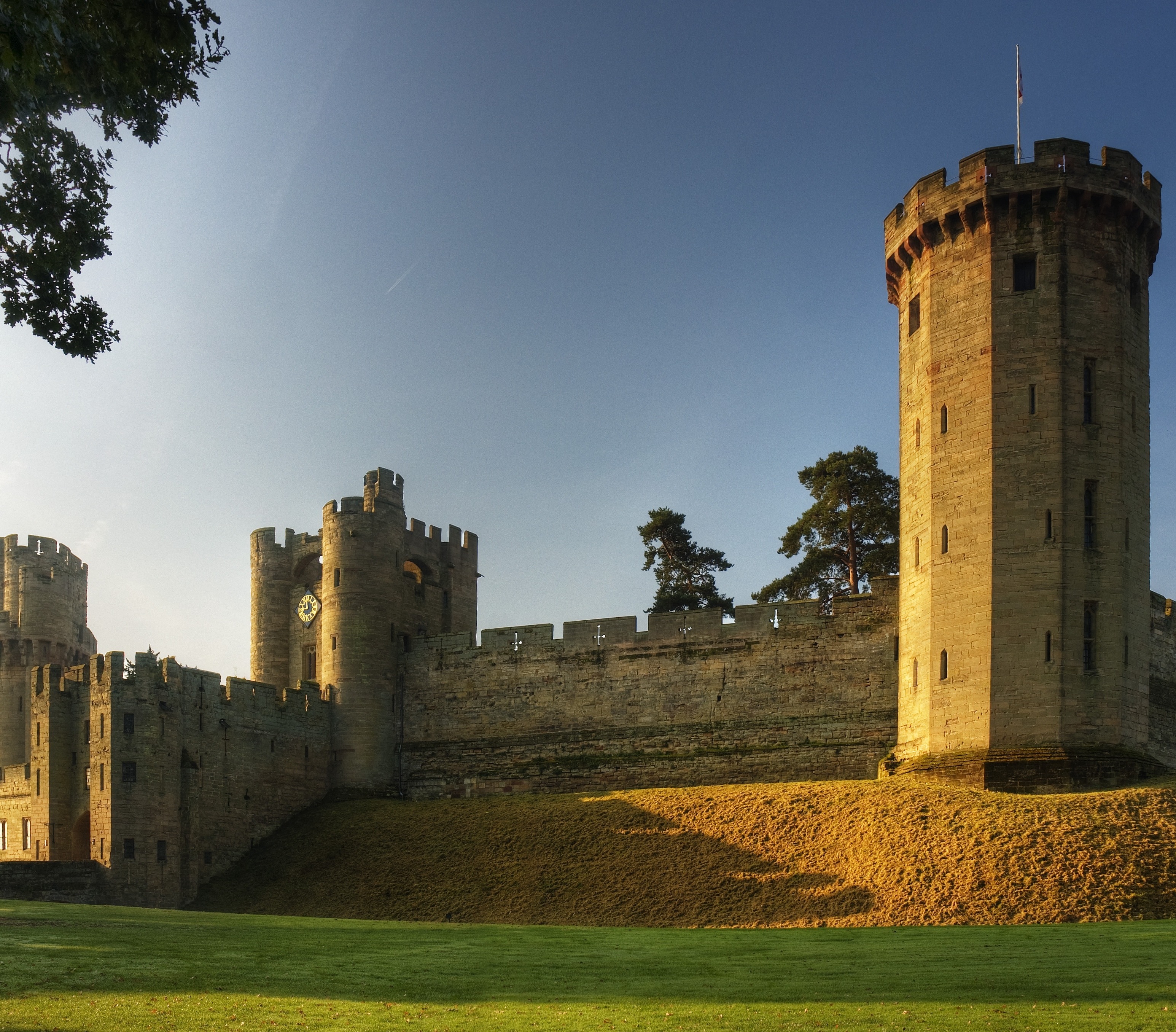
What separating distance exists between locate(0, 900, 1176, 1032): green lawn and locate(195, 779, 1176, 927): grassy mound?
84.1 inches

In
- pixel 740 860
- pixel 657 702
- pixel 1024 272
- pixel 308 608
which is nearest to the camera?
pixel 740 860

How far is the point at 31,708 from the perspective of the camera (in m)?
34.6

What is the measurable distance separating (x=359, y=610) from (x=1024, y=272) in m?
22.1

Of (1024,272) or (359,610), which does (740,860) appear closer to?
(1024,272)

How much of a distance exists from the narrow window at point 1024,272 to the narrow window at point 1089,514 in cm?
474

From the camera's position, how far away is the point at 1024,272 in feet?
100

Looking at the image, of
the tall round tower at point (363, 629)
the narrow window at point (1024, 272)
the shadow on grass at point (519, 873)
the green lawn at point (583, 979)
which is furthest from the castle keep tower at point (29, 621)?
the narrow window at point (1024, 272)

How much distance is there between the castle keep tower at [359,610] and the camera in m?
41.2

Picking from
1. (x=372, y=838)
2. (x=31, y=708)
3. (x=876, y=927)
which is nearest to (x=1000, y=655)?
(x=876, y=927)

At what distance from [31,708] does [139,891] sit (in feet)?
18.8

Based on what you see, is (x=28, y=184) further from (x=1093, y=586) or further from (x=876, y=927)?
(x=1093, y=586)

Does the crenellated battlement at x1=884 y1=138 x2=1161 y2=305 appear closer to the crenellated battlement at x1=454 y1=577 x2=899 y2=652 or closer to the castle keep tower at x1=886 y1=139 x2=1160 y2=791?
the castle keep tower at x1=886 y1=139 x2=1160 y2=791

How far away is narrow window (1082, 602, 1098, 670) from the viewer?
28.6 m

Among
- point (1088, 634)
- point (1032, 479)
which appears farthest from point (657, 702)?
point (1032, 479)
